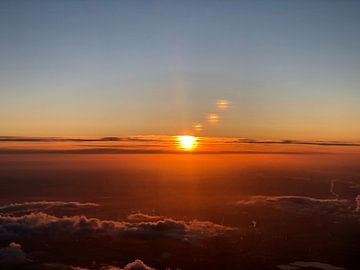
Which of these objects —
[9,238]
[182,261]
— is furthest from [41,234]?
[182,261]

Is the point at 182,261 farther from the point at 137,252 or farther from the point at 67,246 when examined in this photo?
the point at 67,246

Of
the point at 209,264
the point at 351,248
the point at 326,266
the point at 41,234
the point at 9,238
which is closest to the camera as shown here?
the point at 326,266

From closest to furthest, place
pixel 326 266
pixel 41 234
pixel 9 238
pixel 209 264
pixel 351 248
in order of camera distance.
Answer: pixel 326 266
pixel 209 264
pixel 351 248
pixel 9 238
pixel 41 234

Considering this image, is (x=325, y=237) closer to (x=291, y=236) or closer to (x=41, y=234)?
(x=291, y=236)

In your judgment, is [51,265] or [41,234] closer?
[51,265]

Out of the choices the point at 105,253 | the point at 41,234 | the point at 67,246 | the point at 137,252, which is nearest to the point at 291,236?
the point at 137,252

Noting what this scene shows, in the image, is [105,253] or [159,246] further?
[159,246]

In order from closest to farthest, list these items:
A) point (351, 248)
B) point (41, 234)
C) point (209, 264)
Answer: point (209, 264), point (351, 248), point (41, 234)

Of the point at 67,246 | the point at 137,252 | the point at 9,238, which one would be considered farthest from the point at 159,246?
the point at 9,238

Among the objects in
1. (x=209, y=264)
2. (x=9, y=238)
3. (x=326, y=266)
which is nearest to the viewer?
(x=326, y=266)
